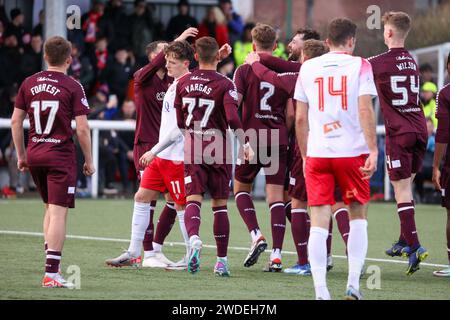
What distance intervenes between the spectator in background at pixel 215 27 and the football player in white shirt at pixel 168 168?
12574 millimetres

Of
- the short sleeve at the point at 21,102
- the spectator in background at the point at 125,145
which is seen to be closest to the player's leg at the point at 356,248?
the short sleeve at the point at 21,102

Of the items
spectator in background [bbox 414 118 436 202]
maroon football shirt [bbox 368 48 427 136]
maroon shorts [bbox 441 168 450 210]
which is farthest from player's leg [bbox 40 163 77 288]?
spectator in background [bbox 414 118 436 202]

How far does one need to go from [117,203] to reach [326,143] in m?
10.8

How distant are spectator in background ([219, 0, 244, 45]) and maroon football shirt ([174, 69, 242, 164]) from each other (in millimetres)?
13539

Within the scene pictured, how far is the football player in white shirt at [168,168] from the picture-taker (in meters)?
10.7

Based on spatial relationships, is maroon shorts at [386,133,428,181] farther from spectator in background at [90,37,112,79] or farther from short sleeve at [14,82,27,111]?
spectator in background at [90,37,112,79]

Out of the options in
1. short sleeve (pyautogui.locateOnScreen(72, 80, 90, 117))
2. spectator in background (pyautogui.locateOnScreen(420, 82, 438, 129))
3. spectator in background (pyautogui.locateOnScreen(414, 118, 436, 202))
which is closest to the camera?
short sleeve (pyautogui.locateOnScreen(72, 80, 90, 117))

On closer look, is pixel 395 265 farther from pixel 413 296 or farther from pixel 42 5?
pixel 42 5

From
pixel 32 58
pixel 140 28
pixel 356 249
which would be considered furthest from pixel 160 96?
pixel 140 28

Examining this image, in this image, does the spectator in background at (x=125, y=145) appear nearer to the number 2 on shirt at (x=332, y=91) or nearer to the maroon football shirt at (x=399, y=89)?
the maroon football shirt at (x=399, y=89)

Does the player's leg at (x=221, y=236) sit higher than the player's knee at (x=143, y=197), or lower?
lower

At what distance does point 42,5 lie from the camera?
23.0m

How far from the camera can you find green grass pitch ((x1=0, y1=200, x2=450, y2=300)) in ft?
29.7
